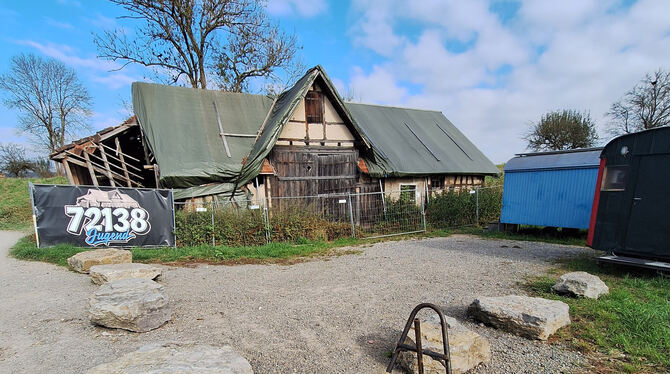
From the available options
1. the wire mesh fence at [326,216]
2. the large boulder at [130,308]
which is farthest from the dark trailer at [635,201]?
the large boulder at [130,308]

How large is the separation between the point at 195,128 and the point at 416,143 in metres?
10.8

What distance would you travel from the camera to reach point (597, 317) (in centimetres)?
413

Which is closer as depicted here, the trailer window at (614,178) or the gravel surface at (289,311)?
the gravel surface at (289,311)

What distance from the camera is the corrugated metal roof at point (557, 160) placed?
31.2 feet

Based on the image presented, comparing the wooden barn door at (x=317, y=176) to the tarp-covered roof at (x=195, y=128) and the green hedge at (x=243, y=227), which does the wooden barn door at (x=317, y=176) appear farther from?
the tarp-covered roof at (x=195, y=128)

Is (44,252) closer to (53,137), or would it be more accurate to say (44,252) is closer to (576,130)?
(53,137)

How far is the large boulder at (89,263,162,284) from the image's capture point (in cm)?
563

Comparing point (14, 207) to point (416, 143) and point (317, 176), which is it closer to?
point (317, 176)

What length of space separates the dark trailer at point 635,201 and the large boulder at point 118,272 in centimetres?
933

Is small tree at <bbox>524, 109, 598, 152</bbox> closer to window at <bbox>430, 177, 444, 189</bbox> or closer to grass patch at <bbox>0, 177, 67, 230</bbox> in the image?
window at <bbox>430, 177, 444, 189</bbox>

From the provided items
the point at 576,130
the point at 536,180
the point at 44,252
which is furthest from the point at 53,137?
the point at 576,130

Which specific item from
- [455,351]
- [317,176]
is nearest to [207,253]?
[317,176]

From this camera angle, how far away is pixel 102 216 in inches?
336

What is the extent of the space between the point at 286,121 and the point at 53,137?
31.9m
